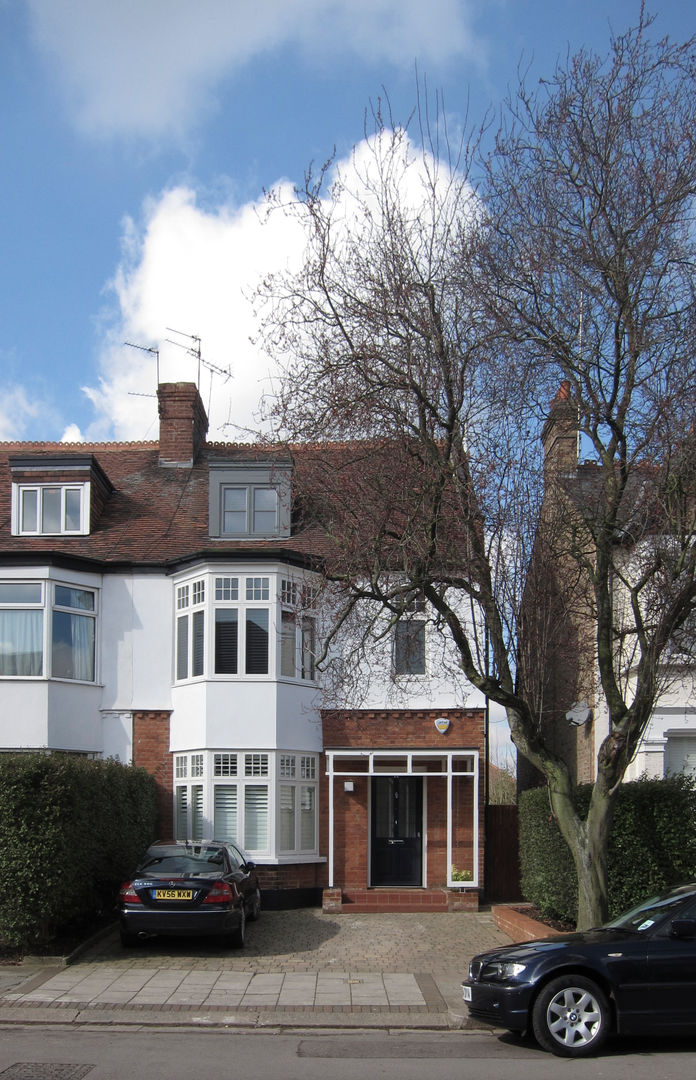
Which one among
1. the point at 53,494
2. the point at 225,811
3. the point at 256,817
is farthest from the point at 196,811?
the point at 53,494

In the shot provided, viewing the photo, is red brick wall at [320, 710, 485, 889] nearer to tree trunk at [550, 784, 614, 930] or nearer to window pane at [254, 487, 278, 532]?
window pane at [254, 487, 278, 532]

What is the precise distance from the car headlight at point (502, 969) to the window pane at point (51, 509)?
45.6ft

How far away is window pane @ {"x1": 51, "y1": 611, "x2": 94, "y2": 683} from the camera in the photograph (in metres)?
19.2

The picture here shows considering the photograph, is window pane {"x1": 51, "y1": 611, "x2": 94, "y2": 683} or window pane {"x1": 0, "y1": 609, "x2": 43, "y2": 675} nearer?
window pane {"x1": 0, "y1": 609, "x2": 43, "y2": 675}

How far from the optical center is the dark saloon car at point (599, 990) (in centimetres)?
900

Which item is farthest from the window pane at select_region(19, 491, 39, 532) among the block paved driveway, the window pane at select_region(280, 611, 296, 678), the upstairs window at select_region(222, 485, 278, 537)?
the block paved driveway

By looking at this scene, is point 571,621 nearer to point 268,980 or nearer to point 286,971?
point 286,971

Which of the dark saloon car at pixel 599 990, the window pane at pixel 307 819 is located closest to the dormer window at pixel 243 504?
the window pane at pixel 307 819

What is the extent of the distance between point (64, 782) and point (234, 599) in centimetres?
649

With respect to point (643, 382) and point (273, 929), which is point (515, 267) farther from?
point (273, 929)

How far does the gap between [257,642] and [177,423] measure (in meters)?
6.89

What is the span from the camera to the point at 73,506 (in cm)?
2109

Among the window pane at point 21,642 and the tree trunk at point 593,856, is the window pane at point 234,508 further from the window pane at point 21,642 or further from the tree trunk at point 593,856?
the tree trunk at point 593,856

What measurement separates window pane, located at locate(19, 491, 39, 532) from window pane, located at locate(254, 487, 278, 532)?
4358 millimetres
